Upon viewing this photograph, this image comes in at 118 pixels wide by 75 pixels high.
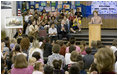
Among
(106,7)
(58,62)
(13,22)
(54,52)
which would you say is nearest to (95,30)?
(13,22)

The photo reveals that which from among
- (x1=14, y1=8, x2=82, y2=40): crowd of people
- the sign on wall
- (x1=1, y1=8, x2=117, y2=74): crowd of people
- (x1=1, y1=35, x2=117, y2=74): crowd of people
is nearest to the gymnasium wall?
the sign on wall

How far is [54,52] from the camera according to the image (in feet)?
23.0

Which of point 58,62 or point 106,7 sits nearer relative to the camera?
point 58,62

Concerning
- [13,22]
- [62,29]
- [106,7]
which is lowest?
[62,29]

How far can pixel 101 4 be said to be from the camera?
17.2m

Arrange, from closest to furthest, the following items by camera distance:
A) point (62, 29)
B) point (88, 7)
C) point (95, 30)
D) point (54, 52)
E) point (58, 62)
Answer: point (58, 62), point (54, 52), point (95, 30), point (62, 29), point (88, 7)

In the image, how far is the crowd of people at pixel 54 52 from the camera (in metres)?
5.08

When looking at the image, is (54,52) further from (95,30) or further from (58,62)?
(95,30)

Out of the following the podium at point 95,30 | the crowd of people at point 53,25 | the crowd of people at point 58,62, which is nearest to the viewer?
the crowd of people at point 58,62

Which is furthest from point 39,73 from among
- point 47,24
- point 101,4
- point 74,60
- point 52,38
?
point 101,4

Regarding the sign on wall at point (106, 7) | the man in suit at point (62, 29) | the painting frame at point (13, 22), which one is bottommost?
the man in suit at point (62, 29)

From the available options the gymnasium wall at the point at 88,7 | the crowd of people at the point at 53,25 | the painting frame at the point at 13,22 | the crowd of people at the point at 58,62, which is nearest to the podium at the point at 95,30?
the crowd of people at the point at 53,25

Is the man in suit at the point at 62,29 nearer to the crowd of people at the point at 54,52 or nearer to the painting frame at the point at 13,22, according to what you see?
the crowd of people at the point at 54,52

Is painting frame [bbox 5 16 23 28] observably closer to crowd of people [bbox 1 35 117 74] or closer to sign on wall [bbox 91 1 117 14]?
crowd of people [bbox 1 35 117 74]
